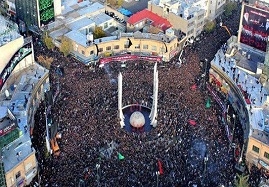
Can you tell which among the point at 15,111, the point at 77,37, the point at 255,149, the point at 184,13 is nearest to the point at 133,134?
the point at 255,149

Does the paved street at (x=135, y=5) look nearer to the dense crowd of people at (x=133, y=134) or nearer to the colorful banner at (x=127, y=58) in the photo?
the colorful banner at (x=127, y=58)

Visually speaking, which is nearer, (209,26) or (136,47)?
(136,47)

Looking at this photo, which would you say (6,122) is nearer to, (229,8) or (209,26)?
(209,26)

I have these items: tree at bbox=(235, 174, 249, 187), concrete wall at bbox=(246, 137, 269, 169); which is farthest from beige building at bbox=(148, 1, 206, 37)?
tree at bbox=(235, 174, 249, 187)

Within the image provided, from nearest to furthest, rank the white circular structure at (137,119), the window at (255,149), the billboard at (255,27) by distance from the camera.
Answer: the window at (255,149)
the white circular structure at (137,119)
the billboard at (255,27)

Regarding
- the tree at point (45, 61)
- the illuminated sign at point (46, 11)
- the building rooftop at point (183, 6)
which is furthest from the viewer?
the building rooftop at point (183, 6)

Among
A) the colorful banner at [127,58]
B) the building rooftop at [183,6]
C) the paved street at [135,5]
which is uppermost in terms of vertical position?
the building rooftop at [183,6]

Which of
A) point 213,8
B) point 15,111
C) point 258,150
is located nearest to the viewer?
point 258,150

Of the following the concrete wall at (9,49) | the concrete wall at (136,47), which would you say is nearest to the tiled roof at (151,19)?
the concrete wall at (136,47)

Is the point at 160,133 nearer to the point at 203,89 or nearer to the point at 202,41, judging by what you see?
the point at 203,89
